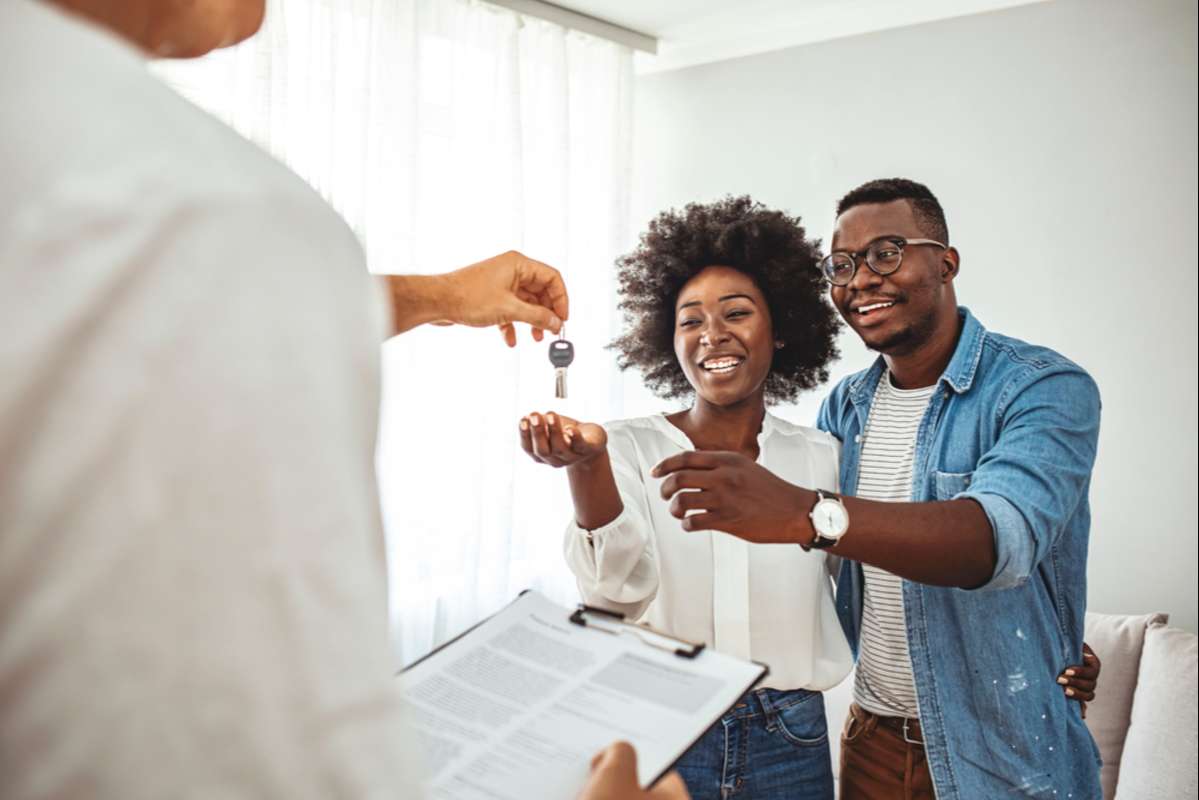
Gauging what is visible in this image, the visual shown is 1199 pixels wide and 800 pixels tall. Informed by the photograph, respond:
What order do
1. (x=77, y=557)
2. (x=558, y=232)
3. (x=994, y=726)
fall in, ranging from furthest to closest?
1. (x=558, y=232)
2. (x=994, y=726)
3. (x=77, y=557)

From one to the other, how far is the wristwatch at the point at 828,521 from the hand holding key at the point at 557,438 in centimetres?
41

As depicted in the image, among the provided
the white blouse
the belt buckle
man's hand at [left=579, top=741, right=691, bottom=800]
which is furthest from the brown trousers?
man's hand at [left=579, top=741, right=691, bottom=800]

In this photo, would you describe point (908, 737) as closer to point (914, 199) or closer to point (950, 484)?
point (950, 484)

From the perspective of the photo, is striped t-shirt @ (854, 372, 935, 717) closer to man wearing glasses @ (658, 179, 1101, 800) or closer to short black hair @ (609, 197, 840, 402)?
man wearing glasses @ (658, 179, 1101, 800)

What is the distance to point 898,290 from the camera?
1777mm

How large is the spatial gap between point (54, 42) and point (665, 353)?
1960mm

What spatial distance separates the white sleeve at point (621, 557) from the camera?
1631 mm

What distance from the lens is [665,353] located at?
2.26m

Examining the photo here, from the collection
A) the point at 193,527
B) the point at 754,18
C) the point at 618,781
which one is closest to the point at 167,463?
the point at 193,527

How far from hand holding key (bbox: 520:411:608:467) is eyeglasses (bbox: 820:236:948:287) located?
2.22 feet

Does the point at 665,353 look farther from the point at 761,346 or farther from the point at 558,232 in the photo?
the point at 558,232

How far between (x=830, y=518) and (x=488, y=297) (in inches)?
22.8

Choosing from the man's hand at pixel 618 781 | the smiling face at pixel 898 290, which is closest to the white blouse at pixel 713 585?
the smiling face at pixel 898 290

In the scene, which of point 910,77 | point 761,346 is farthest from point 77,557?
point 910,77
